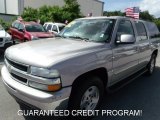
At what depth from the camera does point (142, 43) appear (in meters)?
5.67

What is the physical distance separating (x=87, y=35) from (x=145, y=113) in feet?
6.41

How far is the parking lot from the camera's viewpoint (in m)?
4.16

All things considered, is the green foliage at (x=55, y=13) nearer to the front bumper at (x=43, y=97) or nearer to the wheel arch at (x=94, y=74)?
the wheel arch at (x=94, y=74)

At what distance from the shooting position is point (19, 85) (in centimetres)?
340

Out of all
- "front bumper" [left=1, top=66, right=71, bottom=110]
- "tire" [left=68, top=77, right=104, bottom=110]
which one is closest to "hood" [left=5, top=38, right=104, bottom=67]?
"front bumper" [left=1, top=66, right=71, bottom=110]

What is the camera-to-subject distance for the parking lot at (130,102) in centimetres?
416

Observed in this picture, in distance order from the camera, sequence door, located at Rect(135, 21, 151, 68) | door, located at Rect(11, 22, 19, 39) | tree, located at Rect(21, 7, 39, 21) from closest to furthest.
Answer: door, located at Rect(135, 21, 151, 68)
door, located at Rect(11, 22, 19, 39)
tree, located at Rect(21, 7, 39, 21)

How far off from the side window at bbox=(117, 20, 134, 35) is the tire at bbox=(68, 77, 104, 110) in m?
1.33

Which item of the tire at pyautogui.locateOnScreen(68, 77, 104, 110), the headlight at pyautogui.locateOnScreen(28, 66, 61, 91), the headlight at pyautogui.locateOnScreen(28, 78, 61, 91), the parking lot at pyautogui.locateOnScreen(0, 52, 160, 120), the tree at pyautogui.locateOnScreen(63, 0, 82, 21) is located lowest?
the parking lot at pyautogui.locateOnScreen(0, 52, 160, 120)

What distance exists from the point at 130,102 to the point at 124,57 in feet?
3.44

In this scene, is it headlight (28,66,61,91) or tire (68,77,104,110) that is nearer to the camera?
headlight (28,66,61,91)

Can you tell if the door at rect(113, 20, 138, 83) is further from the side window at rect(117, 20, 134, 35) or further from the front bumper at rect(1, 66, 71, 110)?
the front bumper at rect(1, 66, 71, 110)

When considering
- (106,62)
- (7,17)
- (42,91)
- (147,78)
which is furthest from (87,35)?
(7,17)

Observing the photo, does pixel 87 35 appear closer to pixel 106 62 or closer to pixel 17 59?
pixel 106 62
